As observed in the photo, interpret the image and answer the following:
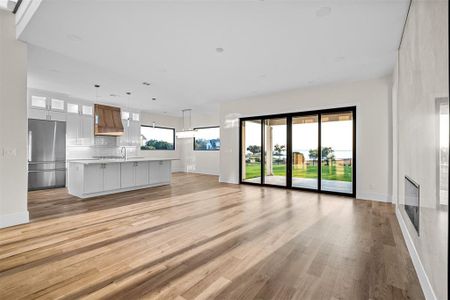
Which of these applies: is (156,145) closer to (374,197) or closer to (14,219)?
(14,219)

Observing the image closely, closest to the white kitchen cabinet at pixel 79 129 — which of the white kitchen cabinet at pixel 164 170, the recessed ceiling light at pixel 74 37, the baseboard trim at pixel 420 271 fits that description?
the white kitchen cabinet at pixel 164 170

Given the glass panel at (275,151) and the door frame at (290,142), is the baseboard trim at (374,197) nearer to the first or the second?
the door frame at (290,142)

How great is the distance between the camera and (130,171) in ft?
20.1

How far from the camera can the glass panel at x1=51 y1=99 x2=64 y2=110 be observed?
6.71m

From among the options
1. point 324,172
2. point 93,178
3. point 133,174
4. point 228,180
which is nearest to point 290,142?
point 324,172

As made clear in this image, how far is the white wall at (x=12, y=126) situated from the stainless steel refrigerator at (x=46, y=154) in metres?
3.36

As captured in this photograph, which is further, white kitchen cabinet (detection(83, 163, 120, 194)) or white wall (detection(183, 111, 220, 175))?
white wall (detection(183, 111, 220, 175))

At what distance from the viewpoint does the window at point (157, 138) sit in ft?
32.6

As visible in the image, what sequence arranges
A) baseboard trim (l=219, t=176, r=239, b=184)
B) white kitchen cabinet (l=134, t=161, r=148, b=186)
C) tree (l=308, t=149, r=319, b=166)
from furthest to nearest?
1. baseboard trim (l=219, t=176, r=239, b=184)
2. white kitchen cabinet (l=134, t=161, r=148, b=186)
3. tree (l=308, t=149, r=319, b=166)

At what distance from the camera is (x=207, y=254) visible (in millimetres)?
2426

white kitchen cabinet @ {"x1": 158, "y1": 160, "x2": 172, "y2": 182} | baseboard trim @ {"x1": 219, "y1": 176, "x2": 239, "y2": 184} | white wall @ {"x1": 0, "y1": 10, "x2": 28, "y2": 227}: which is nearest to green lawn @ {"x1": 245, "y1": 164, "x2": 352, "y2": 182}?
baseboard trim @ {"x1": 219, "y1": 176, "x2": 239, "y2": 184}

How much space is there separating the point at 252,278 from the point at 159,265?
940 millimetres

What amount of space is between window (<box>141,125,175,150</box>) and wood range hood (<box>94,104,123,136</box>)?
250cm

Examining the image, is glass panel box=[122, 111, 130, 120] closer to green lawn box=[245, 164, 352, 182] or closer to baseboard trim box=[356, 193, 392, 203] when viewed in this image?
green lawn box=[245, 164, 352, 182]
